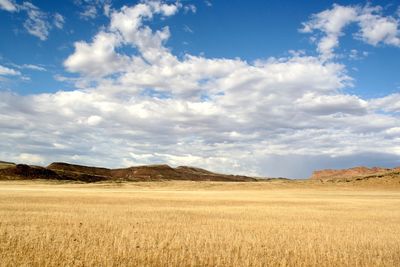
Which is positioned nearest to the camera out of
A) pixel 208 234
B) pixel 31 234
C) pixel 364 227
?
pixel 31 234

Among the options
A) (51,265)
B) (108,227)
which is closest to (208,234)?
(108,227)

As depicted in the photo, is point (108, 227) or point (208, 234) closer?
point (208, 234)

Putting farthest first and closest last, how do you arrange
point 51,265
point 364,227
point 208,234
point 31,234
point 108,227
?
1. point 364,227
2. point 108,227
3. point 208,234
4. point 31,234
5. point 51,265

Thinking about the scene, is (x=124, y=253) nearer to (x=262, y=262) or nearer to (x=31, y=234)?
(x=262, y=262)

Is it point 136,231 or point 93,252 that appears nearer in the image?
point 93,252

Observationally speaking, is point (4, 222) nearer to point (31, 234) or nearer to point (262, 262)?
point (31, 234)

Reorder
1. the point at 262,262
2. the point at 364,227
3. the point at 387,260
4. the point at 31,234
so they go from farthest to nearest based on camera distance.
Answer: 1. the point at 364,227
2. the point at 31,234
3. the point at 387,260
4. the point at 262,262

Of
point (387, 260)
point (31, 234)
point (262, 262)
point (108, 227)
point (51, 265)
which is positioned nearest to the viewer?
point (51, 265)

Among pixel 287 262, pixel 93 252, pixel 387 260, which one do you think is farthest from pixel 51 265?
pixel 387 260

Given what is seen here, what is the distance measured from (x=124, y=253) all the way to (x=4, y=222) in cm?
1116

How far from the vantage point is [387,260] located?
13477 mm

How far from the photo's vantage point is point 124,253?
12844 mm

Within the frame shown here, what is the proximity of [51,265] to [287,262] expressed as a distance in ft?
22.7

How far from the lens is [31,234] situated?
16.2 meters
